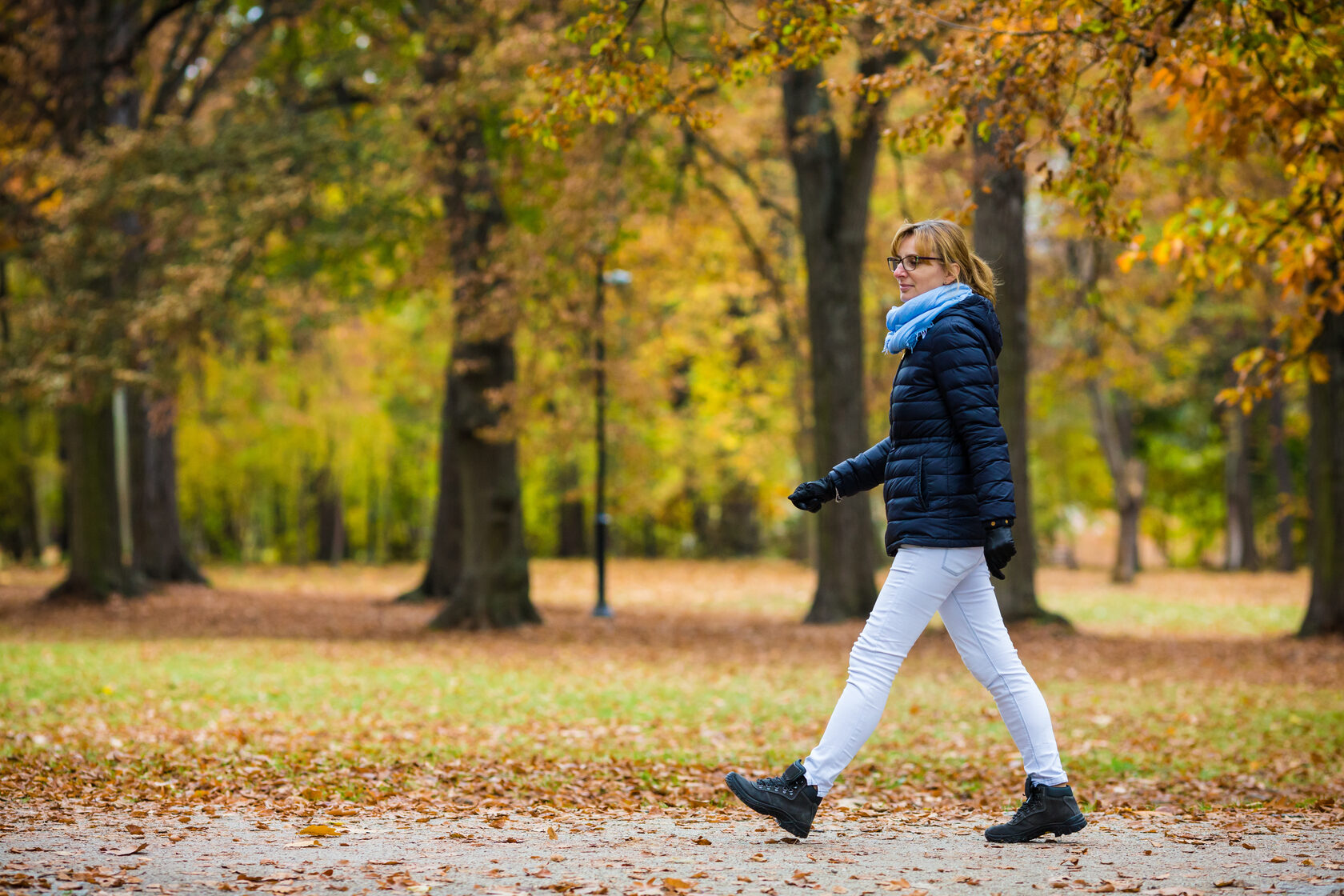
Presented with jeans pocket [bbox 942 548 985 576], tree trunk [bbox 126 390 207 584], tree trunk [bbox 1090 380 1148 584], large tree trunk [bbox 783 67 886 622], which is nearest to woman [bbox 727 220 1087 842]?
jeans pocket [bbox 942 548 985 576]

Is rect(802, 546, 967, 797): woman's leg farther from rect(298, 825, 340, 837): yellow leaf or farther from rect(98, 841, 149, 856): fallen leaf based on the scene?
rect(98, 841, 149, 856): fallen leaf

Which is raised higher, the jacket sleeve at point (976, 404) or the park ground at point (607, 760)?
the jacket sleeve at point (976, 404)

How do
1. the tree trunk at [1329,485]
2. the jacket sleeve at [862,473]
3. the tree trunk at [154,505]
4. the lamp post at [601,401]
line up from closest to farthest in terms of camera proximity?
the jacket sleeve at [862,473] → the tree trunk at [1329,485] → the lamp post at [601,401] → the tree trunk at [154,505]

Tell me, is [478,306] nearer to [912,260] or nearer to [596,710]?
[596,710]

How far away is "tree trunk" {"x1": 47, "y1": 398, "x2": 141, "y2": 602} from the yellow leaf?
571 inches

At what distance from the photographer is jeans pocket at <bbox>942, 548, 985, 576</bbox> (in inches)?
175

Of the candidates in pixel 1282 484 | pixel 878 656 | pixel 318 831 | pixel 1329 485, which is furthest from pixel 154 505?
pixel 1282 484

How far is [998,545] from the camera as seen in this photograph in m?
4.23

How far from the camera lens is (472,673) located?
11930mm

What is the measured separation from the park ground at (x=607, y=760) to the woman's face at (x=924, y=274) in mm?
2084

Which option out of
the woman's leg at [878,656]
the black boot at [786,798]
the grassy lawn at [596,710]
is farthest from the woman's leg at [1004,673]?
the grassy lawn at [596,710]

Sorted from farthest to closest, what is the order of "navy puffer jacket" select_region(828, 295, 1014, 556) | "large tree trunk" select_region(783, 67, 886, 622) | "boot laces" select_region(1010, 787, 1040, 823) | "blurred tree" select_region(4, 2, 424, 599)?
"large tree trunk" select_region(783, 67, 886, 622)
"blurred tree" select_region(4, 2, 424, 599)
"boot laces" select_region(1010, 787, 1040, 823)
"navy puffer jacket" select_region(828, 295, 1014, 556)

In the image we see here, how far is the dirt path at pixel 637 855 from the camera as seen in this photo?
13.1 feet

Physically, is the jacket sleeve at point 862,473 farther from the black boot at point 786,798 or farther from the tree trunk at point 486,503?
the tree trunk at point 486,503
